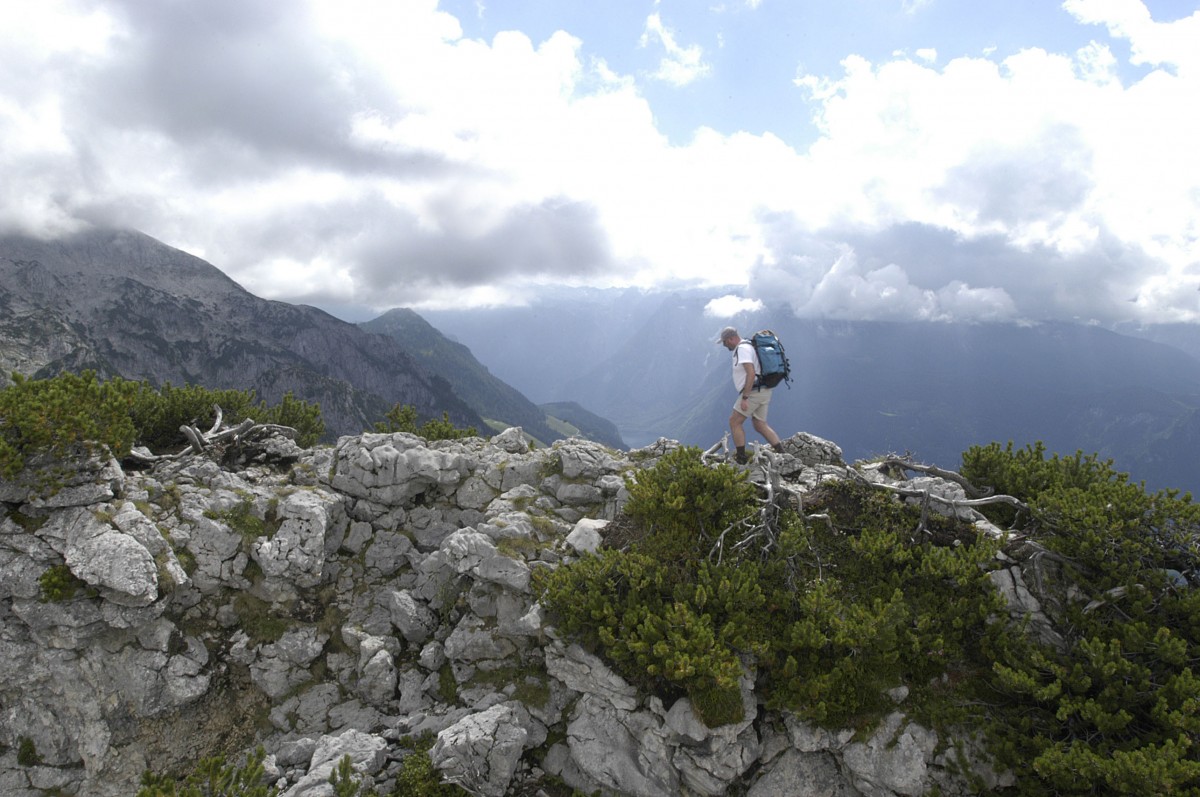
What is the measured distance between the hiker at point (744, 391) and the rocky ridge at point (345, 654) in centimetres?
183

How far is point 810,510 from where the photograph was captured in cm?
1330

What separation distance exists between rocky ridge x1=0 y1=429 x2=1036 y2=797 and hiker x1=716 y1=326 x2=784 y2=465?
1.83 metres

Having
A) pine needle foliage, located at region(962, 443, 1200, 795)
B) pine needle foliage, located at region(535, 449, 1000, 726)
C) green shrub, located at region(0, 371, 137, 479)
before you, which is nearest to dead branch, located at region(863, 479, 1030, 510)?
pine needle foliage, located at region(535, 449, 1000, 726)

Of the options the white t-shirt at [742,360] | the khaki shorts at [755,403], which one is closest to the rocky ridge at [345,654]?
the khaki shorts at [755,403]

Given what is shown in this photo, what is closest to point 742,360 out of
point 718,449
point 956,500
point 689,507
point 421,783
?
point 718,449

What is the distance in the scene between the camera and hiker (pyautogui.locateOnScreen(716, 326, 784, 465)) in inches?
Result: 568

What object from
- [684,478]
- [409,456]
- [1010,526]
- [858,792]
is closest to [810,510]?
[684,478]

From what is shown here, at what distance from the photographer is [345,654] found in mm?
13734

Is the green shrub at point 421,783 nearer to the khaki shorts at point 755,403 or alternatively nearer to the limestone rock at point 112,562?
the limestone rock at point 112,562

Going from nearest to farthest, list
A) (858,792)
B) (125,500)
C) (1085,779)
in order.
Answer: (1085,779) → (858,792) → (125,500)

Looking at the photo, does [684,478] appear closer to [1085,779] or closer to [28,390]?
[1085,779]

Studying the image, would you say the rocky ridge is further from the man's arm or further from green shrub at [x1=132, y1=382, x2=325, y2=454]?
green shrub at [x1=132, y1=382, x2=325, y2=454]

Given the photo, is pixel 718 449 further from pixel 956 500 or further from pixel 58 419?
pixel 58 419

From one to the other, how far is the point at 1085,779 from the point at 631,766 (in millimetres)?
7474
